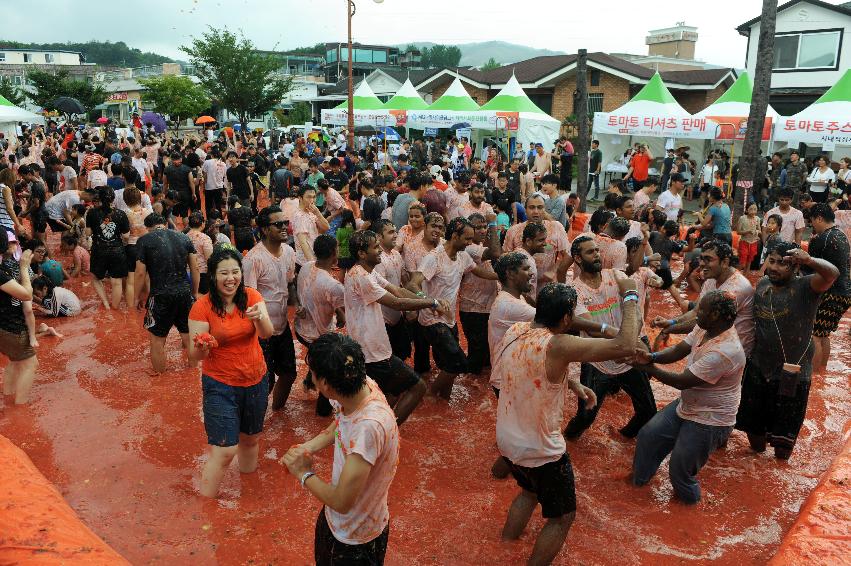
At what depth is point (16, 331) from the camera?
5691mm

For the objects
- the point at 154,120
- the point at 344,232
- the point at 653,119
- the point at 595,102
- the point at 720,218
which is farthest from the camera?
the point at 595,102

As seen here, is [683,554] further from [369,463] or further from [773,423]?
[369,463]

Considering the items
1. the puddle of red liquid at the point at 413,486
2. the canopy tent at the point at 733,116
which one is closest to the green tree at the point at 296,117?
the canopy tent at the point at 733,116

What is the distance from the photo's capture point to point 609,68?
96.3 ft

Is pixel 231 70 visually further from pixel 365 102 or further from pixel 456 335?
pixel 456 335

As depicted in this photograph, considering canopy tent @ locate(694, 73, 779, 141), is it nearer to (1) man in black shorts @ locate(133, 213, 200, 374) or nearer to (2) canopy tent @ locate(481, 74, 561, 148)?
(2) canopy tent @ locate(481, 74, 561, 148)

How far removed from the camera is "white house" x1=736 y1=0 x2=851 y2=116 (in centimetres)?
2561

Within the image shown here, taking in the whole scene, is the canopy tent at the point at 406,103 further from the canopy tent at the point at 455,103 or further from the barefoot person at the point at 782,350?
the barefoot person at the point at 782,350

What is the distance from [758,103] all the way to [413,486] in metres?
10.0

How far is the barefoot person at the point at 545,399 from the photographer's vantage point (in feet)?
11.2

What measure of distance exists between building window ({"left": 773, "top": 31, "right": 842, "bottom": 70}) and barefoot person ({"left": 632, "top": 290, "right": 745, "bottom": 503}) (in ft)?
86.3

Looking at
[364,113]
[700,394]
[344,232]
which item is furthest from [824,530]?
[364,113]

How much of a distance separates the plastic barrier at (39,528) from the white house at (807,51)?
2856 cm

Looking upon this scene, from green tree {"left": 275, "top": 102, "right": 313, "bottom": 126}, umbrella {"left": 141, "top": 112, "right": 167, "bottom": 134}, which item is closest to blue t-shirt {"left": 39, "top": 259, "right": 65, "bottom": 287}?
umbrella {"left": 141, "top": 112, "right": 167, "bottom": 134}
